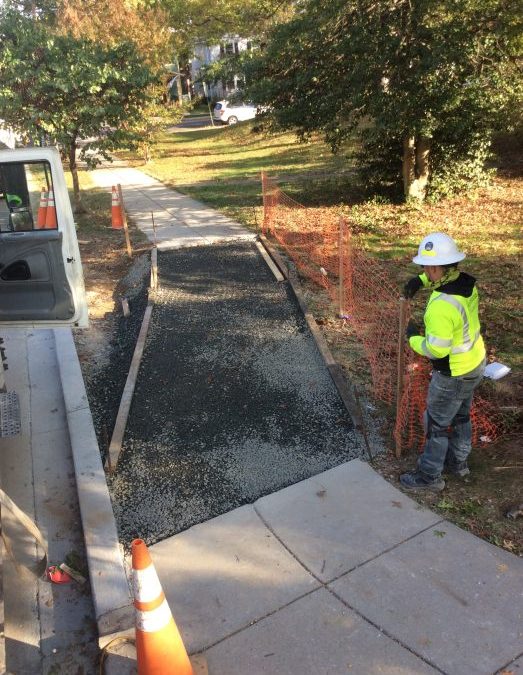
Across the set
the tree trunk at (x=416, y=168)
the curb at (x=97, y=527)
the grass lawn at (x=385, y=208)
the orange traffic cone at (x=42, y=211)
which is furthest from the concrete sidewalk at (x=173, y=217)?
the curb at (x=97, y=527)

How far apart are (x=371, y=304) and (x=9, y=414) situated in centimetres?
445

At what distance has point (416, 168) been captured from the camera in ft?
41.5

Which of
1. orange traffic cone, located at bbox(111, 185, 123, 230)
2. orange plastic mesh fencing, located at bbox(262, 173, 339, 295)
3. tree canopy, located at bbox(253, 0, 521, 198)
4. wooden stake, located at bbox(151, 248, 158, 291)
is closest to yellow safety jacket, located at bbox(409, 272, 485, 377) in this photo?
orange plastic mesh fencing, located at bbox(262, 173, 339, 295)

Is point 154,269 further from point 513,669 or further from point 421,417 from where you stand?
point 513,669

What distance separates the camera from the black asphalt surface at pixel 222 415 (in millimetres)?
4023

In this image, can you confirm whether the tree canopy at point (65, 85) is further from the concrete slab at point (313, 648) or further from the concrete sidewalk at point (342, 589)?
the concrete slab at point (313, 648)

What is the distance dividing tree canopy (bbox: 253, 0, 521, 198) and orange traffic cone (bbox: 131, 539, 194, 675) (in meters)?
9.67

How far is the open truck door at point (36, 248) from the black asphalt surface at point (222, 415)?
1198 mm

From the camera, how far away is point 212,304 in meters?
7.73

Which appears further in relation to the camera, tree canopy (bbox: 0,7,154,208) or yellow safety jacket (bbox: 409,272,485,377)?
tree canopy (bbox: 0,7,154,208)

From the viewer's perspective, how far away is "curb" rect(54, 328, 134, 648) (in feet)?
10.1

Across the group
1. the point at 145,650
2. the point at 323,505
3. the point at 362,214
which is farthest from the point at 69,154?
the point at 145,650

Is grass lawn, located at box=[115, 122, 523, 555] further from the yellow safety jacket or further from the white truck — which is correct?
the white truck

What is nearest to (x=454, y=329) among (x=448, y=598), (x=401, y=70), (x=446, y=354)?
(x=446, y=354)
